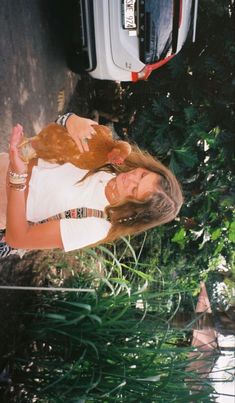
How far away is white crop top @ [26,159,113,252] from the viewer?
206 cm

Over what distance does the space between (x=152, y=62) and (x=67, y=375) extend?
2679 mm

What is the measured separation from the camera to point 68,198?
2062 millimetres

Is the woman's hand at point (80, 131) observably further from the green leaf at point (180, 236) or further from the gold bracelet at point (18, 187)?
the green leaf at point (180, 236)

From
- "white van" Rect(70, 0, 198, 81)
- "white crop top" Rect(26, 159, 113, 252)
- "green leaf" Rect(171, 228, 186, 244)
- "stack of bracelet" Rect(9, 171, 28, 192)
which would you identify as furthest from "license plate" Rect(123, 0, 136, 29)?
"green leaf" Rect(171, 228, 186, 244)

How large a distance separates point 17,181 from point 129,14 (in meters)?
2.23

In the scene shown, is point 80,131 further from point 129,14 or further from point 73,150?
point 129,14

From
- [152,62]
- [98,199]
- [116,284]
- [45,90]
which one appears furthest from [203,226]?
[98,199]

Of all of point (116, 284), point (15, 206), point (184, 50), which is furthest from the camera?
point (184, 50)

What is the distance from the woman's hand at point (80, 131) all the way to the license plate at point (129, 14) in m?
1.85

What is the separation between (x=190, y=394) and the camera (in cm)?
319

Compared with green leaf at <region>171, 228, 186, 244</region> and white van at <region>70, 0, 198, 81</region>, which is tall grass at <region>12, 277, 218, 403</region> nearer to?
green leaf at <region>171, 228, 186, 244</region>

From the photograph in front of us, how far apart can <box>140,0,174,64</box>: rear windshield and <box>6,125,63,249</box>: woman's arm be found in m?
2.07

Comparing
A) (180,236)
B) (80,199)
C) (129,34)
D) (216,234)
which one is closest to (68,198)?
(80,199)

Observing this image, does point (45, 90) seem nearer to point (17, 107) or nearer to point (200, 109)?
point (17, 107)
